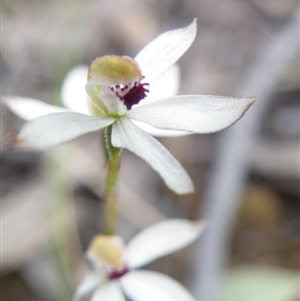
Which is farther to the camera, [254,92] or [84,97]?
[254,92]

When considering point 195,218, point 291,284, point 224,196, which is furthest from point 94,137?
point 291,284

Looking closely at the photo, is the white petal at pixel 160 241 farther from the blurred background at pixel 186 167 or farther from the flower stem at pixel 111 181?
the blurred background at pixel 186 167

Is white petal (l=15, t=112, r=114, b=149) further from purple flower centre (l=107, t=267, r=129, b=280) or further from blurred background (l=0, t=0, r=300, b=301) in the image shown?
blurred background (l=0, t=0, r=300, b=301)

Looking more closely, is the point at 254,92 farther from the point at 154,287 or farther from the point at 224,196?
the point at 154,287

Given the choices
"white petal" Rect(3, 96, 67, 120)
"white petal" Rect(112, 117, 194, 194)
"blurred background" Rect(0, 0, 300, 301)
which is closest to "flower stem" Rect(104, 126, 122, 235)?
"white petal" Rect(112, 117, 194, 194)

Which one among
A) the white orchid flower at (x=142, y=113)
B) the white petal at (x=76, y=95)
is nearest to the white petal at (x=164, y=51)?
the white orchid flower at (x=142, y=113)
